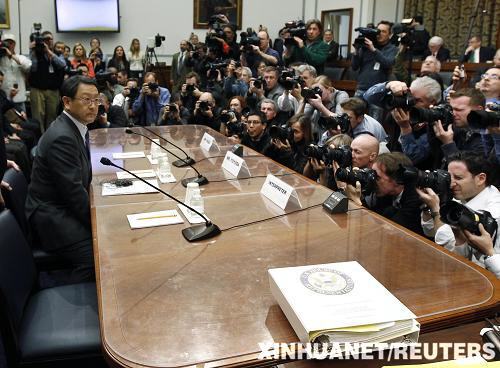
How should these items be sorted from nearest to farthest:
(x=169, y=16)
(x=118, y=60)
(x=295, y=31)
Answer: (x=295, y=31) → (x=118, y=60) → (x=169, y=16)

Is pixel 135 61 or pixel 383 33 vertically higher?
pixel 383 33

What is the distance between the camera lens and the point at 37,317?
5.35 ft

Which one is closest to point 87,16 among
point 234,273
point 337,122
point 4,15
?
point 4,15

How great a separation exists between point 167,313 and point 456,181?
1401mm

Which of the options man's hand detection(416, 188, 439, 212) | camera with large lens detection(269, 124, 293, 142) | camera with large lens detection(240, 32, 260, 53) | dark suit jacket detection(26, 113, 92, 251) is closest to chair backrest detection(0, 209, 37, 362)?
dark suit jacket detection(26, 113, 92, 251)

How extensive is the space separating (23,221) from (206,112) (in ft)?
8.19

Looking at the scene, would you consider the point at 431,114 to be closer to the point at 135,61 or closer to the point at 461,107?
the point at 461,107

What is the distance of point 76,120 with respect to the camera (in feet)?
7.84

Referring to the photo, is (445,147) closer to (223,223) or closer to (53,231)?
(223,223)

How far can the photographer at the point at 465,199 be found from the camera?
174cm

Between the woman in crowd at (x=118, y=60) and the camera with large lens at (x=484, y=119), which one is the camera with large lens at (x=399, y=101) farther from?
the woman in crowd at (x=118, y=60)

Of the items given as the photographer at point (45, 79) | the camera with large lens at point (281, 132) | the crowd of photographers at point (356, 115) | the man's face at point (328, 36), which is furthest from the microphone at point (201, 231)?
the man's face at point (328, 36)

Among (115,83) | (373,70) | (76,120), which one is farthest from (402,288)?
(115,83)

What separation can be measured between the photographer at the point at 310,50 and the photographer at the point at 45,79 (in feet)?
9.47
